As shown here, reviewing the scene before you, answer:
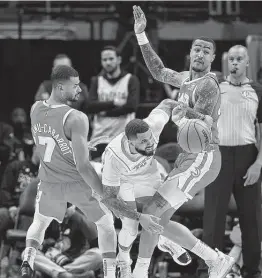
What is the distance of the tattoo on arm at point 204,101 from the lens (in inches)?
292

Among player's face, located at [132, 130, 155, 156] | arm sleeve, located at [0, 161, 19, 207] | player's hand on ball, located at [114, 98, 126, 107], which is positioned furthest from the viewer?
arm sleeve, located at [0, 161, 19, 207]

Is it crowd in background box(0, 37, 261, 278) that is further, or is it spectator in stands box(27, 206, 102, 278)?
crowd in background box(0, 37, 261, 278)

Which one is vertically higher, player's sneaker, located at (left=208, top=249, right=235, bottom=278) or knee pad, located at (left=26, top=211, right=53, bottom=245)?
knee pad, located at (left=26, top=211, right=53, bottom=245)

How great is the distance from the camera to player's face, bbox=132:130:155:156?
291 inches

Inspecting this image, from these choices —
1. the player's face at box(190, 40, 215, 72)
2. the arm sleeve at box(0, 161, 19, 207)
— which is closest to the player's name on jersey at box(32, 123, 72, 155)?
the player's face at box(190, 40, 215, 72)

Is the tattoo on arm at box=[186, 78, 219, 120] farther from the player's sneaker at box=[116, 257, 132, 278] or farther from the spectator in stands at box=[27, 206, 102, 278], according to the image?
the spectator in stands at box=[27, 206, 102, 278]

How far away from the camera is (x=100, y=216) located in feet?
25.2

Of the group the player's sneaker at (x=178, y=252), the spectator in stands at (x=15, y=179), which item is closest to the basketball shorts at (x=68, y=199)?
the player's sneaker at (x=178, y=252)

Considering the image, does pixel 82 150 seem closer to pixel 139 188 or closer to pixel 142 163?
pixel 142 163

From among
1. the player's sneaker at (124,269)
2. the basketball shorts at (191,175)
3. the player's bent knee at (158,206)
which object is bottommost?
the player's sneaker at (124,269)

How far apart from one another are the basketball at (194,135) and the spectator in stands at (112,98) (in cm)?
264

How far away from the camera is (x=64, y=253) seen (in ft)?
30.0

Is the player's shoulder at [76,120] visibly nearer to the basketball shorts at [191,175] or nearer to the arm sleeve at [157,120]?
the arm sleeve at [157,120]

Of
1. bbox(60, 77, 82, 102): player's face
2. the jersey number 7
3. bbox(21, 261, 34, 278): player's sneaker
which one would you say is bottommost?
bbox(21, 261, 34, 278): player's sneaker
